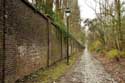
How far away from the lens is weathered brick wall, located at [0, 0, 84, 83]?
7.66 meters

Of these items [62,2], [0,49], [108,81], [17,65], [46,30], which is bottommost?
[108,81]

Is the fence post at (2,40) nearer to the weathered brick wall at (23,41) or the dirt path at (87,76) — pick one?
the weathered brick wall at (23,41)

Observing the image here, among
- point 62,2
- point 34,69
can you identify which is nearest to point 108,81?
point 34,69

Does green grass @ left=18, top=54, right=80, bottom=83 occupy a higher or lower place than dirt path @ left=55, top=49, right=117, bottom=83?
higher

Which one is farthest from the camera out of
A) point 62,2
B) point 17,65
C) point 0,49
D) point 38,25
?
point 62,2

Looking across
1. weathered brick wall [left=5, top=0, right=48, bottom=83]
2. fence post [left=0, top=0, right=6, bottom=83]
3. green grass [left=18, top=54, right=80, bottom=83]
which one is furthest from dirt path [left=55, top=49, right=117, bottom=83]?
fence post [left=0, top=0, right=6, bottom=83]

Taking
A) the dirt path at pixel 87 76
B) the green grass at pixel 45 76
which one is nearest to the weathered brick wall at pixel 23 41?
the green grass at pixel 45 76

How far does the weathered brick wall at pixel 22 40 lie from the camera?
766cm

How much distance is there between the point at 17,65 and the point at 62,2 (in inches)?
983

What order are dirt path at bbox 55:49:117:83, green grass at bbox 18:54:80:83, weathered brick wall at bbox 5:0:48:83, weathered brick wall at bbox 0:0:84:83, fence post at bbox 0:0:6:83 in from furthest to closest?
dirt path at bbox 55:49:117:83 → green grass at bbox 18:54:80:83 → weathered brick wall at bbox 5:0:48:83 → weathered brick wall at bbox 0:0:84:83 → fence post at bbox 0:0:6:83

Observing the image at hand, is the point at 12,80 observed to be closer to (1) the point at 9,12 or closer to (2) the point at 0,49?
(2) the point at 0,49

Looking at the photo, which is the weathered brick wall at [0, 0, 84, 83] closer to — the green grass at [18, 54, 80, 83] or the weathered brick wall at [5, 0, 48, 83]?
the weathered brick wall at [5, 0, 48, 83]

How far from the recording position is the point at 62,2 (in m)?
32.8

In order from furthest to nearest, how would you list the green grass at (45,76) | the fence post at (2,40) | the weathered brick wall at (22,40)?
the green grass at (45,76)
the weathered brick wall at (22,40)
the fence post at (2,40)
